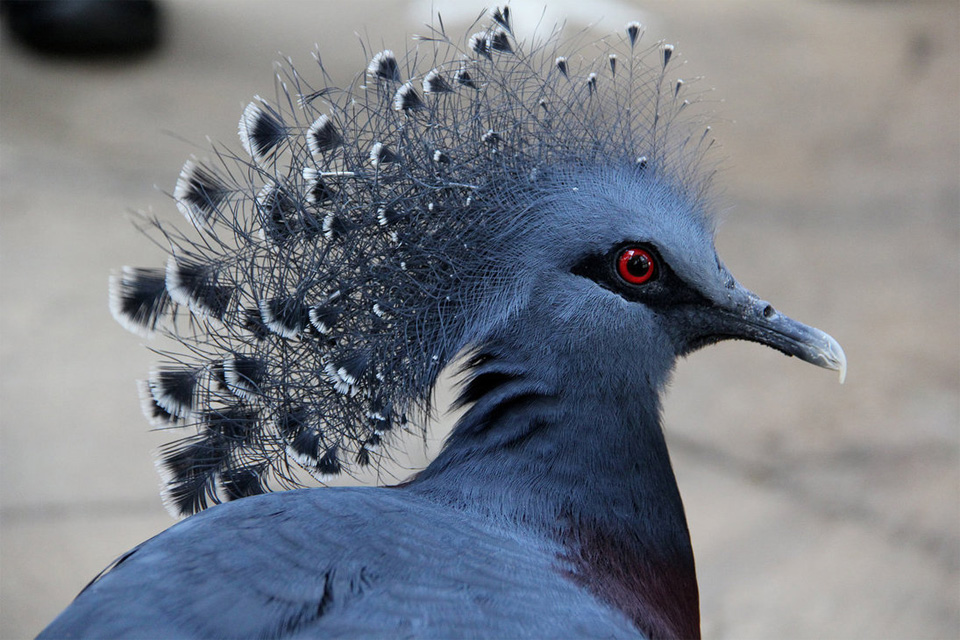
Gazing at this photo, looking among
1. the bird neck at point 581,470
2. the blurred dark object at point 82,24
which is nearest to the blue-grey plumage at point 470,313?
the bird neck at point 581,470

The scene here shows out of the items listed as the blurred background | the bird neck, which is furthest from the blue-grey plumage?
the blurred background

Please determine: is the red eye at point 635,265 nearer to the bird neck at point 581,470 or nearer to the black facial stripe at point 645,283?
the black facial stripe at point 645,283

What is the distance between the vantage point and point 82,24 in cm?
618

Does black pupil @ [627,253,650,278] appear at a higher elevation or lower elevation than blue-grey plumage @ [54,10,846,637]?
higher

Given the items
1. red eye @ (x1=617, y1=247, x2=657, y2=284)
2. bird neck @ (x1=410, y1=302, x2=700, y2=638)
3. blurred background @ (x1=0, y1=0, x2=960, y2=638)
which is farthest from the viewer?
blurred background @ (x1=0, y1=0, x2=960, y2=638)

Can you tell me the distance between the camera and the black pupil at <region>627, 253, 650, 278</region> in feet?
5.47

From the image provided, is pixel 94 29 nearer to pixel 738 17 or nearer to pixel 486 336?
pixel 738 17

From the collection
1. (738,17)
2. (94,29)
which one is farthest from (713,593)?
(94,29)

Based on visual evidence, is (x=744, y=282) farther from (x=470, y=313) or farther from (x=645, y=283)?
(x=470, y=313)

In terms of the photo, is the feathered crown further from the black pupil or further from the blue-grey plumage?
the black pupil

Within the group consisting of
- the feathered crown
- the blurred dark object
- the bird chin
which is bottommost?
the feathered crown

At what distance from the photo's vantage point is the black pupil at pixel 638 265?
1667 mm

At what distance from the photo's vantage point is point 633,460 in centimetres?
162

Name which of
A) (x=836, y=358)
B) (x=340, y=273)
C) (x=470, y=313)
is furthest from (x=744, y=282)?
(x=340, y=273)
